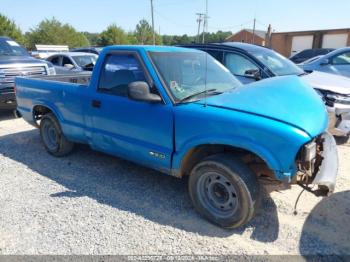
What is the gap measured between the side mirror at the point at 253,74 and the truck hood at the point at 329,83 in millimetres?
928

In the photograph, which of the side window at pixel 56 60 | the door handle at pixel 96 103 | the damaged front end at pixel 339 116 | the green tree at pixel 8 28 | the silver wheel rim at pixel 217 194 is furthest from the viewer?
the green tree at pixel 8 28

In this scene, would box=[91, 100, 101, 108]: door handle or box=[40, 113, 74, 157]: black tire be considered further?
box=[40, 113, 74, 157]: black tire

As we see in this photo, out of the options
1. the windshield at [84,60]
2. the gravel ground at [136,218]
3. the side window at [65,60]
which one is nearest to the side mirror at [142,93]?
the gravel ground at [136,218]

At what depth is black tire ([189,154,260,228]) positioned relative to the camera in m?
2.96

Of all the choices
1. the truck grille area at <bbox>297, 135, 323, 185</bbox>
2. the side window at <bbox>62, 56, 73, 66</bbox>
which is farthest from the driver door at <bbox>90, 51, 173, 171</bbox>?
the side window at <bbox>62, 56, 73, 66</bbox>

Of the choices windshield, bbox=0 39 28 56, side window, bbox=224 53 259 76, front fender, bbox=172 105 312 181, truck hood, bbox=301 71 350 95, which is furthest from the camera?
windshield, bbox=0 39 28 56

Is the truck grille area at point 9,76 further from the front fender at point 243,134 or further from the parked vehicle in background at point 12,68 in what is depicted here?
the front fender at point 243,134

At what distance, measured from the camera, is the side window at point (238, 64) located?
6041 millimetres

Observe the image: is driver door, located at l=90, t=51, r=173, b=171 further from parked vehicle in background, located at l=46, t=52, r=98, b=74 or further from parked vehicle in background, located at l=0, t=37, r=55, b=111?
parked vehicle in background, located at l=46, t=52, r=98, b=74

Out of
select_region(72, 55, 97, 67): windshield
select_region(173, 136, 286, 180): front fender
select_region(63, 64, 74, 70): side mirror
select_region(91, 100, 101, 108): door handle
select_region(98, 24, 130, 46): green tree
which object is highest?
select_region(98, 24, 130, 46): green tree

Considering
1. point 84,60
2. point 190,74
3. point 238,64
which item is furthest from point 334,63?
point 84,60

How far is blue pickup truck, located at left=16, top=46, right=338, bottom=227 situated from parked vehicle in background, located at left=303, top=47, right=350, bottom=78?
5.24 metres

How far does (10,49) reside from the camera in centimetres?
902

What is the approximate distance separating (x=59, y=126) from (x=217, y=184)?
9.65 feet
